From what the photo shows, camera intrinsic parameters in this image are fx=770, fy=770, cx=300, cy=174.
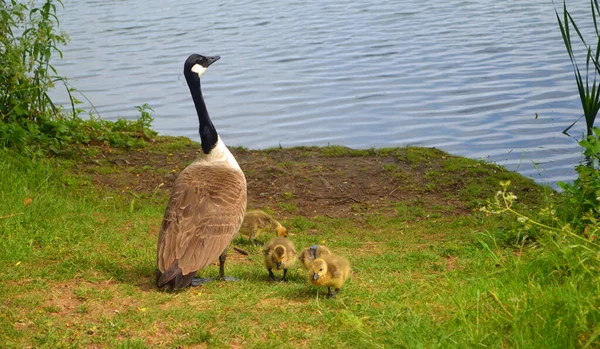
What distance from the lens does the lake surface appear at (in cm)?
1390

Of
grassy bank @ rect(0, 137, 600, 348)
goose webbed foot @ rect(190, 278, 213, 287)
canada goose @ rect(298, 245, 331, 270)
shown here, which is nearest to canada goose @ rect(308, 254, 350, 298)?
grassy bank @ rect(0, 137, 600, 348)

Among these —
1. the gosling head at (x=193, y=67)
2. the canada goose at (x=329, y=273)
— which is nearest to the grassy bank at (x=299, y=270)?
the canada goose at (x=329, y=273)

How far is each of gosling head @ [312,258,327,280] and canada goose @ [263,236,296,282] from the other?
2.20 feet

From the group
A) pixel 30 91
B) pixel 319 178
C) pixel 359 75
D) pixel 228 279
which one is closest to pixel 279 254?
pixel 228 279

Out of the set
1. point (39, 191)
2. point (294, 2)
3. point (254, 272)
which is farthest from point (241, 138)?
point (294, 2)

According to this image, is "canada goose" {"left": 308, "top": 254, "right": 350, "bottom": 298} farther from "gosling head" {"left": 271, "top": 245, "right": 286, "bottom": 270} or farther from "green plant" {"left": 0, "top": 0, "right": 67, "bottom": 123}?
→ "green plant" {"left": 0, "top": 0, "right": 67, "bottom": 123}

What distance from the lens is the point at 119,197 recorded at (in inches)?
404

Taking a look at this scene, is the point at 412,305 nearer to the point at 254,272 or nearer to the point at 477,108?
the point at 254,272

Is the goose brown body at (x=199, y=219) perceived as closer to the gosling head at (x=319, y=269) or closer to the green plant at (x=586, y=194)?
the gosling head at (x=319, y=269)

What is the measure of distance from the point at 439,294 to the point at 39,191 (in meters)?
5.69

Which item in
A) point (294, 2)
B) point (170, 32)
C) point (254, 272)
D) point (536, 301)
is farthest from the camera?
point (294, 2)

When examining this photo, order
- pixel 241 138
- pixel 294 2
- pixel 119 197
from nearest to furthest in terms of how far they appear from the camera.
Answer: pixel 119 197
pixel 241 138
pixel 294 2

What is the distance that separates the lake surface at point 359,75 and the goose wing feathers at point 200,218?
17.4 feet

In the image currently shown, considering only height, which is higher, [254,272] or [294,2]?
[294,2]
